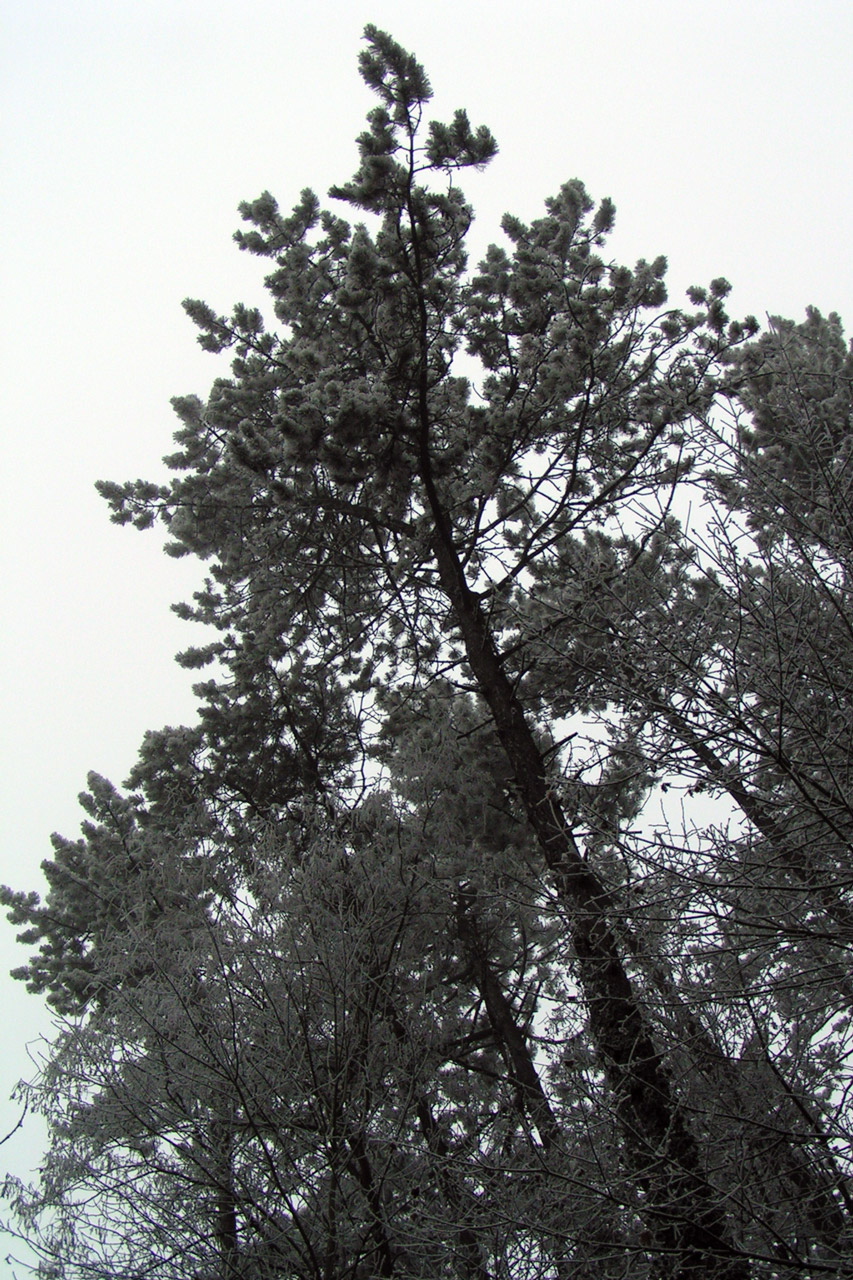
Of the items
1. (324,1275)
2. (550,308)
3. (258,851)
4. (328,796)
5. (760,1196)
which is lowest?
(760,1196)

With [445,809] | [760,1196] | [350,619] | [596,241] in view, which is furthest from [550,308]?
[760,1196]

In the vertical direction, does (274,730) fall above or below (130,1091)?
above

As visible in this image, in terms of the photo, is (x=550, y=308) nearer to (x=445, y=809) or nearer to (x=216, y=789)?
(x=445, y=809)

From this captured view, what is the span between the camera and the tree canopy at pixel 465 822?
13.2ft

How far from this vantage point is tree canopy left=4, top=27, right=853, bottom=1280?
4027 millimetres

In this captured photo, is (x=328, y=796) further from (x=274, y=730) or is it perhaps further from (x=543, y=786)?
(x=543, y=786)

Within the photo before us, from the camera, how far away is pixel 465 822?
1025 cm

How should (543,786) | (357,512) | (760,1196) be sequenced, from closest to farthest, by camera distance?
1. (760,1196)
2. (543,786)
3. (357,512)

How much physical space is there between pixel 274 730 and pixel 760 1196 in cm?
769

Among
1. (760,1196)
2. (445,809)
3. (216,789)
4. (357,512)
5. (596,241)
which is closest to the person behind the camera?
(760,1196)

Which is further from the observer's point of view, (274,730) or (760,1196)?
(274,730)

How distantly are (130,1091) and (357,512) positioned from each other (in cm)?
503

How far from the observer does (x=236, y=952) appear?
6410mm

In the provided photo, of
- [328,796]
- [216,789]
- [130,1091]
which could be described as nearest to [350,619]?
[328,796]
